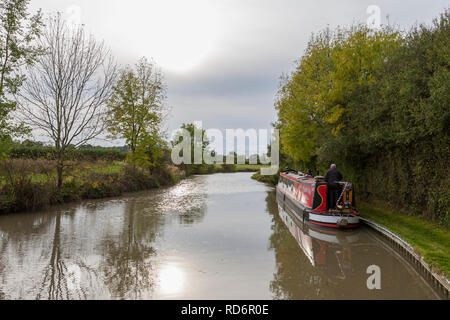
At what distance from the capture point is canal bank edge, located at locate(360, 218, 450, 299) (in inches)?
192

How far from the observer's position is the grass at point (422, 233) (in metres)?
5.57

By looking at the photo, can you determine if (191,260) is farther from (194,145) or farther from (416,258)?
(194,145)

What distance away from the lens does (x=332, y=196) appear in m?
9.74

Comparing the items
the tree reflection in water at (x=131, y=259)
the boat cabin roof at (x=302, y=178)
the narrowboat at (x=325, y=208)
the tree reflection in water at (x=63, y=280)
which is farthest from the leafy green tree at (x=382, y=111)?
the tree reflection in water at (x=63, y=280)

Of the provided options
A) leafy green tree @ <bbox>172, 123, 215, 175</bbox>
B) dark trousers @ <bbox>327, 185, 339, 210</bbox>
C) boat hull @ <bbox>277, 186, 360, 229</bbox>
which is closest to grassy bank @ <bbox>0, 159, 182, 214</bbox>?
boat hull @ <bbox>277, 186, 360, 229</bbox>

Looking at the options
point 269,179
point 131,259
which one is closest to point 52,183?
point 131,259

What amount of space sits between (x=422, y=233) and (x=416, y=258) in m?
1.73

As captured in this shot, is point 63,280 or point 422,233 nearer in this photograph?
point 63,280

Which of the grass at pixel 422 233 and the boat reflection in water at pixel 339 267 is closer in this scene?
the boat reflection in water at pixel 339 267

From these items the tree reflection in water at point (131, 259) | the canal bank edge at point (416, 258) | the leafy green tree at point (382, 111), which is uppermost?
the leafy green tree at point (382, 111)

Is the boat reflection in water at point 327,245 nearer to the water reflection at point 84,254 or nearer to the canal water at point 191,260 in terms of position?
the canal water at point 191,260

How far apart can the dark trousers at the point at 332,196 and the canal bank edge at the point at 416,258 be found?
108 cm
